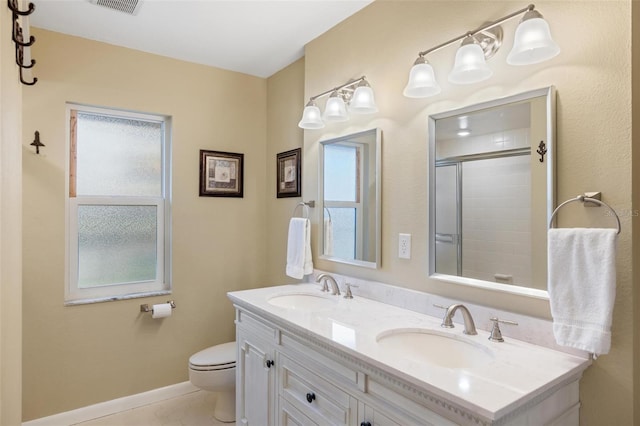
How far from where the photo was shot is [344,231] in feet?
7.07

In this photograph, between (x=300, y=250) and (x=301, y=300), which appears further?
(x=300, y=250)

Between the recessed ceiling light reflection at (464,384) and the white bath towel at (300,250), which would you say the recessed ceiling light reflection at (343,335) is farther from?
the white bath towel at (300,250)

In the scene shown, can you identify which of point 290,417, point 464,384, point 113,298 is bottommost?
point 290,417

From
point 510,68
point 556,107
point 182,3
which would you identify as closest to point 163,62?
point 182,3

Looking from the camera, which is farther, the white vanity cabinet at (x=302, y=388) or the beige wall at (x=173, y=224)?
the beige wall at (x=173, y=224)

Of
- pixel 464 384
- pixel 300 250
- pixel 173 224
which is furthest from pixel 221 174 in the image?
pixel 464 384

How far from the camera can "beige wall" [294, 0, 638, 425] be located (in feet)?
3.59

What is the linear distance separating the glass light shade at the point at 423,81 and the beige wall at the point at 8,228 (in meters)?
1.31

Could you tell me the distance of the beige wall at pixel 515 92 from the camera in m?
1.10

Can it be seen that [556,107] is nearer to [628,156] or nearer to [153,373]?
[628,156]

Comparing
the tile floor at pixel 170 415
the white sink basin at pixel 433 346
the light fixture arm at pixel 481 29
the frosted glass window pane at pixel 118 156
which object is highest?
the light fixture arm at pixel 481 29

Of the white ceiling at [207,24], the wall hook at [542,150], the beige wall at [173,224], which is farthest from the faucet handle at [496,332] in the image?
the beige wall at [173,224]

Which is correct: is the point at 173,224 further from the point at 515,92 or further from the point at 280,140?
the point at 515,92

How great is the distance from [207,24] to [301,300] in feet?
5.61
